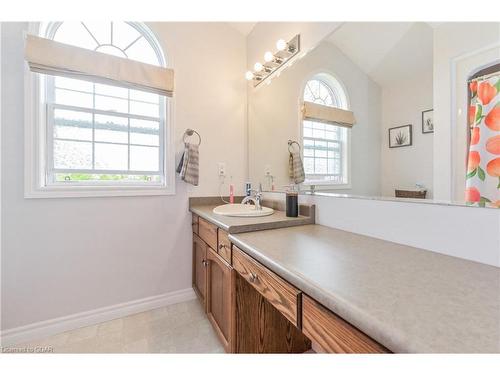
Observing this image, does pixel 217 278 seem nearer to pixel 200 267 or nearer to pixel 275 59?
pixel 200 267

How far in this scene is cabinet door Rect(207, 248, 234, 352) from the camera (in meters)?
1.15

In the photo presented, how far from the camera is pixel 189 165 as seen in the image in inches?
71.8

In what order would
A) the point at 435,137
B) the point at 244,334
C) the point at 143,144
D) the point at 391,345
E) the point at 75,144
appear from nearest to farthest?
the point at 391,345 < the point at 435,137 < the point at 244,334 < the point at 75,144 < the point at 143,144

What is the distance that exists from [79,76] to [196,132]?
880 mm

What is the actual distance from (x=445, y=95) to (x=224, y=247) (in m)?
1.18

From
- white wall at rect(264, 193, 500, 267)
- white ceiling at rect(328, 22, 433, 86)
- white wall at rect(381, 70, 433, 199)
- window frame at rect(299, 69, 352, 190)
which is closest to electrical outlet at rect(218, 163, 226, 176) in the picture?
window frame at rect(299, 69, 352, 190)

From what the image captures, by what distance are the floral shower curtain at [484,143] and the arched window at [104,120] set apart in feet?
6.25

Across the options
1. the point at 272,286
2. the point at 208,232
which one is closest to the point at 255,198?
the point at 208,232

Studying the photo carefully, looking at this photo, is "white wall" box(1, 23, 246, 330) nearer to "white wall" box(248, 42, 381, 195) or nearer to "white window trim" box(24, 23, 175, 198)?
"white window trim" box(24, 23, 175, 198)

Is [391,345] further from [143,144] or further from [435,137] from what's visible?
[143,144]

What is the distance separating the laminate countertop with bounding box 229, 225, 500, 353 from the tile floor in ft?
3.24

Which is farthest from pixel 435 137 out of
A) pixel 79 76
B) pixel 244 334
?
pixel 79 76

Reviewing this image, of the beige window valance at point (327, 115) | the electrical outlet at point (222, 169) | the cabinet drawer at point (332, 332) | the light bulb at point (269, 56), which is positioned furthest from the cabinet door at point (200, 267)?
the light bulb at point (269, 56)
